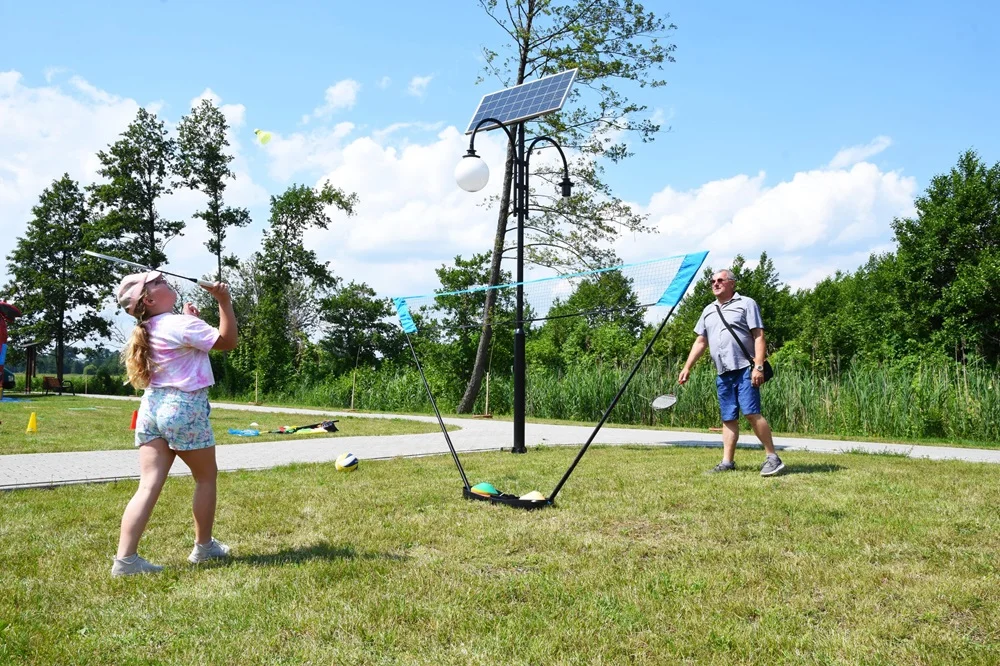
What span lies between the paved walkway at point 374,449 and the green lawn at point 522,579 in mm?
1166

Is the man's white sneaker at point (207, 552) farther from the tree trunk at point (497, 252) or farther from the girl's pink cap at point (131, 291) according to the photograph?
the tree trunk at point (497, 252)

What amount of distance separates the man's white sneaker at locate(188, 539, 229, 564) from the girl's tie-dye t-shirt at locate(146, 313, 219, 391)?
902 millimetres

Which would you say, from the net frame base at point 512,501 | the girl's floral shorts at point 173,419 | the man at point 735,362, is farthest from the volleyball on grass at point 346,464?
the girl's floral shorts at point 173,419

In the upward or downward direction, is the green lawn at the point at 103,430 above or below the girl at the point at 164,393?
below

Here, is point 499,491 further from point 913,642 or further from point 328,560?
point 913,642

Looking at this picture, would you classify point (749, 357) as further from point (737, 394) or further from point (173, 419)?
point (173, 419)

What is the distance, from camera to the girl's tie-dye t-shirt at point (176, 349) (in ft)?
13.9

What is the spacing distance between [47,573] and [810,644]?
3.72m

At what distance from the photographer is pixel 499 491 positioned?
6.62 meters

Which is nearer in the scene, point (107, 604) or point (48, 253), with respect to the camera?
point (107, 604)

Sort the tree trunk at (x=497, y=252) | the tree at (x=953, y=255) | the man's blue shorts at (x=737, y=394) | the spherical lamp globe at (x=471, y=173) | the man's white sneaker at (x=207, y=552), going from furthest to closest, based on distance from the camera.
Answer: the tree at (x=953, y=255)
the tree trunk at (x=497, y=252)
the spherical lamp globe at (x=471, y=173)
the man's blue shorts at (x=737, y=394)
the man's white sneaker at (x=207, y=552)

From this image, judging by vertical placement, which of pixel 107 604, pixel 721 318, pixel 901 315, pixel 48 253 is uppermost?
pixel 48 253

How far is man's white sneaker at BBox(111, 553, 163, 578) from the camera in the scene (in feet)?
13.4

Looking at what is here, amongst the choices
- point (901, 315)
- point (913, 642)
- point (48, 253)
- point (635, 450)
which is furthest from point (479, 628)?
point (48, 253)
